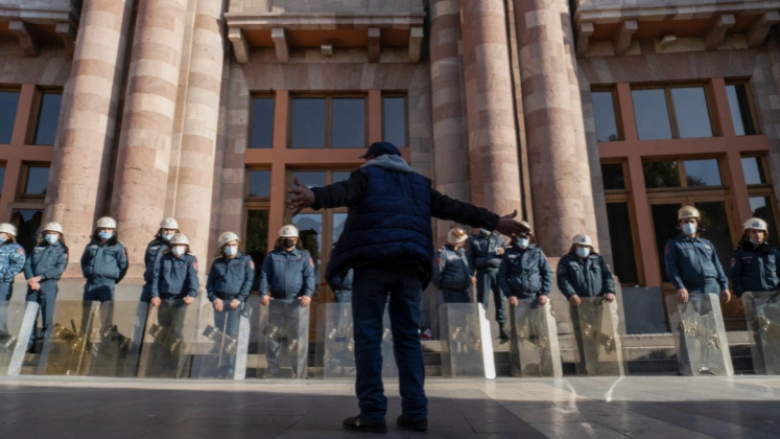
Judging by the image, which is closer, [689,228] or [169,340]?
[169,340]

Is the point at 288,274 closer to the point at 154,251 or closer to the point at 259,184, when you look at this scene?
the point at 154,251

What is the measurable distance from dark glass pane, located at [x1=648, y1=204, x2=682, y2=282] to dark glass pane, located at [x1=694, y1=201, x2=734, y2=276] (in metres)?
0.65

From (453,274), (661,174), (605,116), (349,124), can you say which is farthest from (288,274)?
(661,174)

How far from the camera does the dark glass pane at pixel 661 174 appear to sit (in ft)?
43.9

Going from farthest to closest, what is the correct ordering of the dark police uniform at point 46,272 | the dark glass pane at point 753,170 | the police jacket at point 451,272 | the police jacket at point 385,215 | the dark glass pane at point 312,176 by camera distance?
1. the dark glass pane at point 312,176
2. the dark glass pane at point 753,170
3. the police jacket at point 451,272
4. the dark police uniform at point 46,272
5. the police jacket at point 385,215

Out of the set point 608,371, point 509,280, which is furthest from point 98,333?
point 608,371

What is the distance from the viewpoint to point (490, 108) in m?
11.6

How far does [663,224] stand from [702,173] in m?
1.81

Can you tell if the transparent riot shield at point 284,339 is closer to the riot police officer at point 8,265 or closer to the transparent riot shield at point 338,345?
the transparent riot shield at point 338,345

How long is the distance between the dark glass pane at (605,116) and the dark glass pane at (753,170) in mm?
3223

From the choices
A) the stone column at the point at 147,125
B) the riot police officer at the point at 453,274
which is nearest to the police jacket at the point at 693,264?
the riot police officer at the point at 453,274

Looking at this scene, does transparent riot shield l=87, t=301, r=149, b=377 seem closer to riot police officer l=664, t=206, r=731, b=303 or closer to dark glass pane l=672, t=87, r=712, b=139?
riot police officer l=664, t=206, r=731, b=303

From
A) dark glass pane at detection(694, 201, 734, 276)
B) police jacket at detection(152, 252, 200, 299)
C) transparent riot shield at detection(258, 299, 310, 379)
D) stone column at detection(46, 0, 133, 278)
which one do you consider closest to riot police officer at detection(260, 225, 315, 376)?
transparent riot shield at detection(258, 299, 310, 379)

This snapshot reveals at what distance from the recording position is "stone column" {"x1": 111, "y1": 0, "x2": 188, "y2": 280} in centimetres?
1066
